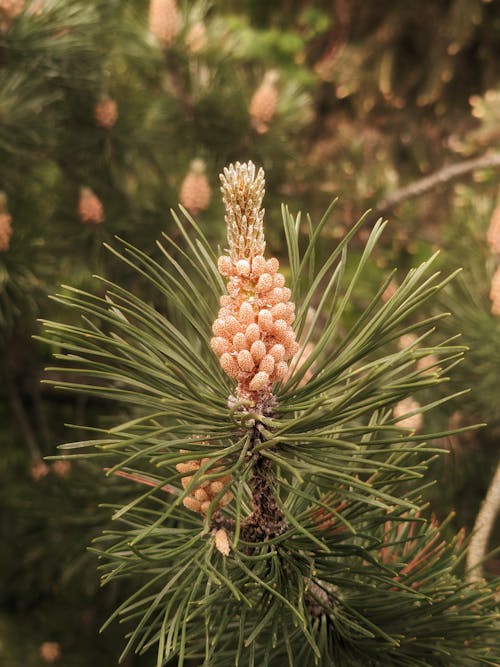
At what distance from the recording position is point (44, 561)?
1.63 m

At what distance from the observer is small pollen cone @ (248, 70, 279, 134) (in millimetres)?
1525

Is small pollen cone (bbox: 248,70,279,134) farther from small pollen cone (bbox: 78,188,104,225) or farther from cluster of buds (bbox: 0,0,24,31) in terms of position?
cluster of buds (bbox: 0,0,24,31)

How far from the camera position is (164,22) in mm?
1488

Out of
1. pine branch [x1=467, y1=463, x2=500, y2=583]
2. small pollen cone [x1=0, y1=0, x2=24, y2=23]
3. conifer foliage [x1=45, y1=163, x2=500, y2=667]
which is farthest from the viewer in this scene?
small pollen cone [x1=0, y1=0, x2=24, y2=23]

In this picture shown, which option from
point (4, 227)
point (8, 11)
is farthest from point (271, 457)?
point (8, 11)

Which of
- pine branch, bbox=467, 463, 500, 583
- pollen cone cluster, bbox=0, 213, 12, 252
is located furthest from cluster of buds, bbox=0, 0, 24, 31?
pine branch, bbox=467, 463, 500, 583

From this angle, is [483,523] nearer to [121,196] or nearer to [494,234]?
[494,234]

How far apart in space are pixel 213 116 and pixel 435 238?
0.72 m

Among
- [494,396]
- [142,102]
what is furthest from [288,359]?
[142,102]

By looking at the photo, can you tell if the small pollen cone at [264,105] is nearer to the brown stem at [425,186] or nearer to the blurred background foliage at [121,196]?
the blurred background foliage at [121,196]

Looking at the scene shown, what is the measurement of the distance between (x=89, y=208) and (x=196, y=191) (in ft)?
0.80

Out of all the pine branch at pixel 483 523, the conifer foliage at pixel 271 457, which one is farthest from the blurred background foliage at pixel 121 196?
the conifer foliage at pixel 271 457

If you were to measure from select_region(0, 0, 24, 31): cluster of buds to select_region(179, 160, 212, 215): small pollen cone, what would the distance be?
0.44 m

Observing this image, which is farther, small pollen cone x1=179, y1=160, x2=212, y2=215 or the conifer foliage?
small pollen cone x1=179, y1=160, x2=212, y2=215
